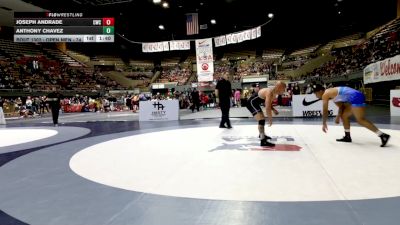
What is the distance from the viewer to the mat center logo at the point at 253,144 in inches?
216

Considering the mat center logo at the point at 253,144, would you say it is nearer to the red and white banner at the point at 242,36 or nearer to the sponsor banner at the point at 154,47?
the red and white banner at the point at 242,36

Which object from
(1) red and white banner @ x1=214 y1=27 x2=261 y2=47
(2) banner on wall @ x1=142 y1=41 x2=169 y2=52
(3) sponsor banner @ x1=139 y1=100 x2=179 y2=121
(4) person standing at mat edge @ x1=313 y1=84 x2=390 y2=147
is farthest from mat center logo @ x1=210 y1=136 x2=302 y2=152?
(2) banner on wall @ x1=142 y1=41 x2=169 y2=52

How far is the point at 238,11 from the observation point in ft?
97.5

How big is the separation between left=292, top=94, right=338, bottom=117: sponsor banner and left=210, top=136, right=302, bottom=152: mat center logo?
6162 millimetres

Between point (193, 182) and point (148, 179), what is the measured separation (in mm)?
548

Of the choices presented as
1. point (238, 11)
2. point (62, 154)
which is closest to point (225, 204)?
point (62, 154)

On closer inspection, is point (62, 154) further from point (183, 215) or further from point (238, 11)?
point (238, 11)

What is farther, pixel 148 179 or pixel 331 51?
pixel 331 51

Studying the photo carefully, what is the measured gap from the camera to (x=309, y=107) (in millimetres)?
12609

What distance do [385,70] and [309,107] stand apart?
570 cm

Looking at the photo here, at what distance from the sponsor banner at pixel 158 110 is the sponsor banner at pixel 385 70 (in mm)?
9599

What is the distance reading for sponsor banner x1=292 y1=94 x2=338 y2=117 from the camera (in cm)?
1241

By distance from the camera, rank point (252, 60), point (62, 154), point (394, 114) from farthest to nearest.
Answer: point (252, 60) → point (394, 114) → point (62, 154)
